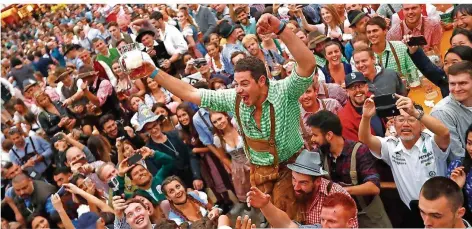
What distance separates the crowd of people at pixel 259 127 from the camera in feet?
9.90

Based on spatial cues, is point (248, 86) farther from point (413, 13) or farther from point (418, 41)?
point (413, 13)

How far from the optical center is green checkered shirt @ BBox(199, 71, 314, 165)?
3.10m

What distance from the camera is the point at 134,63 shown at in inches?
122

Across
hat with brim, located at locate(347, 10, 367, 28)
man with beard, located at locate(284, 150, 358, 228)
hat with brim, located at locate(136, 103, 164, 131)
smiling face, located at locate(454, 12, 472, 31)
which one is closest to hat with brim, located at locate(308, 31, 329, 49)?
hat with brim, located at locate(347, 10, 367, 28)

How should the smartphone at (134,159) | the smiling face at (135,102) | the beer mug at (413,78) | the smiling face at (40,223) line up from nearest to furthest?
the beer mug at (413,78) < the smartphone at (134,159) < the smiling face at (40,223) < the smiling face at (135,102)

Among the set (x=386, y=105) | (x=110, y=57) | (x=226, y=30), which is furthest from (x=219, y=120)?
(x=110, y=57)

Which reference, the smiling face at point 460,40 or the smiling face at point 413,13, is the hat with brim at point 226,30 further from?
the smiling face at point 460,40

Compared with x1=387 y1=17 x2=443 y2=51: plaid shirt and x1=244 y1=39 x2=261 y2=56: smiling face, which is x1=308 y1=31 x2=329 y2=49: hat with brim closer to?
x1=244 y1=39 x2=261 y2=56: smiling face

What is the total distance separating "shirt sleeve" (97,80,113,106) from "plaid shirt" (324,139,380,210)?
383 cm

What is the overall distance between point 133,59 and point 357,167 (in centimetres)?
135

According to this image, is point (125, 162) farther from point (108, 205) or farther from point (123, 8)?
point (123, 8)

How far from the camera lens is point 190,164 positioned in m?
4.93

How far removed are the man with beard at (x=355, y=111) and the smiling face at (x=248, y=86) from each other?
35.2 inches

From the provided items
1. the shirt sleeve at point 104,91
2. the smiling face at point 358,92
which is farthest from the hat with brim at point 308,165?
the shirt sleeve at point 104,91
